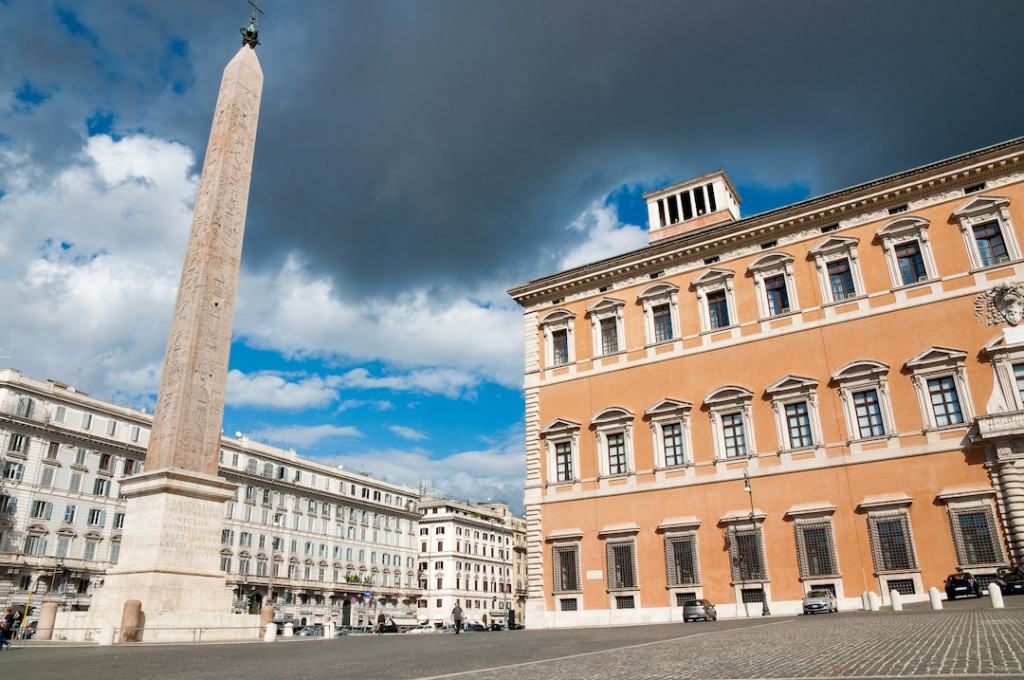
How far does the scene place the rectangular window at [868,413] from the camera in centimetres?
2273

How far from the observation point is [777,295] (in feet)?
85.7

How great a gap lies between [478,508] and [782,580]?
72497 millimetres

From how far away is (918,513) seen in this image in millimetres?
21141

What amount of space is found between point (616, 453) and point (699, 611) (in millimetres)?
6987

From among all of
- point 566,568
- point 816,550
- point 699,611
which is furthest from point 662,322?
point 699,611

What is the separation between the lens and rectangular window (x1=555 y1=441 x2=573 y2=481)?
2828 cm

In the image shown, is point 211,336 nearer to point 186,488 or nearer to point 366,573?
point 186,488

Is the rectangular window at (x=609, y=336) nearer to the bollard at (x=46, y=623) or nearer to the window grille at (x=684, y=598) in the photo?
the window grille at (x=684, y=598)

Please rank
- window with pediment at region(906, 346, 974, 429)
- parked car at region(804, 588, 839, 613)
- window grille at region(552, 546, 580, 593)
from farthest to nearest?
1. window grille at region(552, 546, 580, 593)
2. window with pediment at region(906, 346, 974, 429)
3. parked car at region(804, 588, 839, 613)

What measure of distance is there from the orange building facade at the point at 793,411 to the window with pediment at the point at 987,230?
0.06m

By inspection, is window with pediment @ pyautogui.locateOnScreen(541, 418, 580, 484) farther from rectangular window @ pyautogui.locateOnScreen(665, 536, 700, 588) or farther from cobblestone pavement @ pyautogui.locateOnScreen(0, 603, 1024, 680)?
cobblestone pavement @ pyautogui.locateOnScreen(0, 603, 1024, 680)

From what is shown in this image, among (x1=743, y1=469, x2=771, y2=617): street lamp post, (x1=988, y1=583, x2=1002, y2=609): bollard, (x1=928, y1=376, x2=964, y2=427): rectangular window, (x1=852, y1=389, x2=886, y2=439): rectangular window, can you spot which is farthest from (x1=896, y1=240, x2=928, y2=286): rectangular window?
(x1=988, y1=583, x2=1002, y2=609): bollard

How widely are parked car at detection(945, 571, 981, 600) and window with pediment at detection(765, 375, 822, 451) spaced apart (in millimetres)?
5620

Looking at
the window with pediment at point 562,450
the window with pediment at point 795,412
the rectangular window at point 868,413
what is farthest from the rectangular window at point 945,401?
the window with pediment at point 562,450
